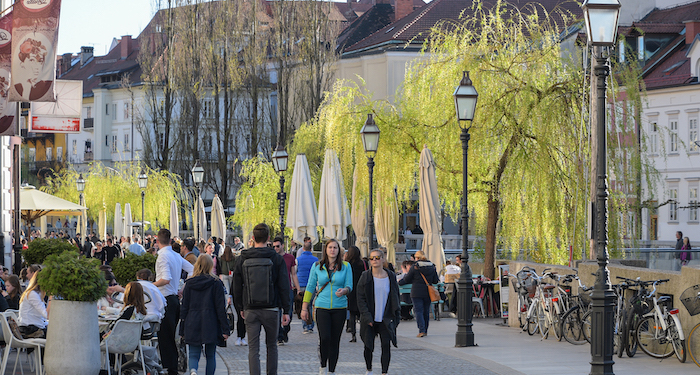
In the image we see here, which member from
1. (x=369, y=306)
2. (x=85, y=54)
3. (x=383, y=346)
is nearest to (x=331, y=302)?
(x=369, y=306)

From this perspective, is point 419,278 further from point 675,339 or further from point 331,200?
point 331,200

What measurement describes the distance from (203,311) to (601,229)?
181 inches

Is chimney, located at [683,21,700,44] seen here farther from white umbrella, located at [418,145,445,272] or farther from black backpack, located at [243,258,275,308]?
black backpack, located at [243,258,275,308]

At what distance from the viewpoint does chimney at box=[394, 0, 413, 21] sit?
69.1 meters

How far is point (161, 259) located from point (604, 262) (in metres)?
5.74

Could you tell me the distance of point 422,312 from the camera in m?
18.7

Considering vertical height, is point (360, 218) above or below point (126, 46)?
below

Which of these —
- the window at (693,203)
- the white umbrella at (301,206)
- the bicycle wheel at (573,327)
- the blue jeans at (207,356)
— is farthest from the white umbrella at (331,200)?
the window at (693,203)

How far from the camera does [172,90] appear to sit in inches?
2532

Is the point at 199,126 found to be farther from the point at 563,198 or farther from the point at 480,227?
the point at 563,198

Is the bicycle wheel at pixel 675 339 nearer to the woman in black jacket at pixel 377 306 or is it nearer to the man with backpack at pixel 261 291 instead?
the woman in black jacket at pixel 377 306

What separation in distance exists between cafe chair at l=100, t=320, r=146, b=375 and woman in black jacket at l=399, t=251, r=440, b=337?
779 centimetres

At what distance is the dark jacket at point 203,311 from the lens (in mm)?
11484

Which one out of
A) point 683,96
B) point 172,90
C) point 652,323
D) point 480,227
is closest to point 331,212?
point 480,227
